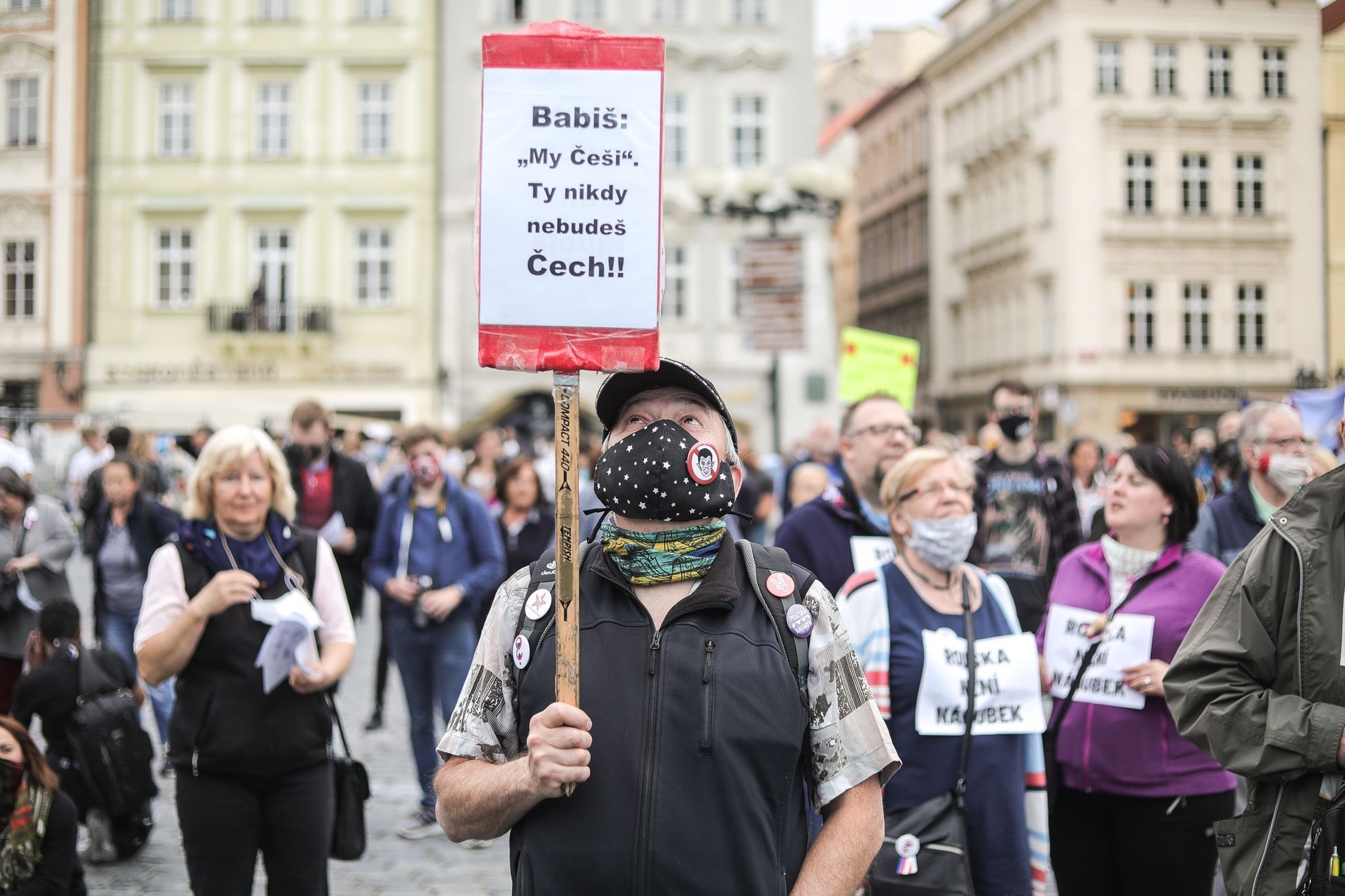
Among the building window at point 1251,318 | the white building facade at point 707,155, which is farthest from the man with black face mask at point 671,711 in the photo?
the building window at point 1251,318

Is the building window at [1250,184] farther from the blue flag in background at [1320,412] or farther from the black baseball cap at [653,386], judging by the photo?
the black baseball cap at [653,386]

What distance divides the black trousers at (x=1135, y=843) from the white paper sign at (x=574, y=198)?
2799 millimetres

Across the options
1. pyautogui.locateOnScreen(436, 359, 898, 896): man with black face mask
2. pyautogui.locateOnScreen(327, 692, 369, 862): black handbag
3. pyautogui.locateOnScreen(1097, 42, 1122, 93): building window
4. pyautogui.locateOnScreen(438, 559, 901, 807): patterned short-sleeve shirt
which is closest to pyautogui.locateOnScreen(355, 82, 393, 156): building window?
pyautogui.locateOnScreen(1097, 42, 1122, 93): building window

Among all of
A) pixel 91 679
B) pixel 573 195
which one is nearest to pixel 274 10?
pixel 91 679

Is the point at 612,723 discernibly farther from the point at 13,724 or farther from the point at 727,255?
the point at 727,255

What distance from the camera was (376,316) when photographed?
36.2 metres

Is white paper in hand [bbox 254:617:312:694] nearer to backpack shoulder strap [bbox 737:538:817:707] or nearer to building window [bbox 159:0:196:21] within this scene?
backpack shoulder strap [bbox 737:538:817:707]

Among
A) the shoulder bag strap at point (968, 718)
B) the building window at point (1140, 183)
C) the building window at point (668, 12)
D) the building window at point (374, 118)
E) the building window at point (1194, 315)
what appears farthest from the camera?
the building window at point (1194, 315)

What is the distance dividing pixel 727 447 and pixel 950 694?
5.56ft

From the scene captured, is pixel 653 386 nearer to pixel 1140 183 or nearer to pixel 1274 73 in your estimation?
pixel 1274 73

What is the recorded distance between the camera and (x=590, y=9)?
35.9 meters

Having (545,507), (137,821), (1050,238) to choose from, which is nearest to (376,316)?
(1050,238)

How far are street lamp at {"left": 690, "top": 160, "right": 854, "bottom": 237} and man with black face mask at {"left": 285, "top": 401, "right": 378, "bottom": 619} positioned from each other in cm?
684

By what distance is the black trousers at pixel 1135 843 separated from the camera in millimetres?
4832
